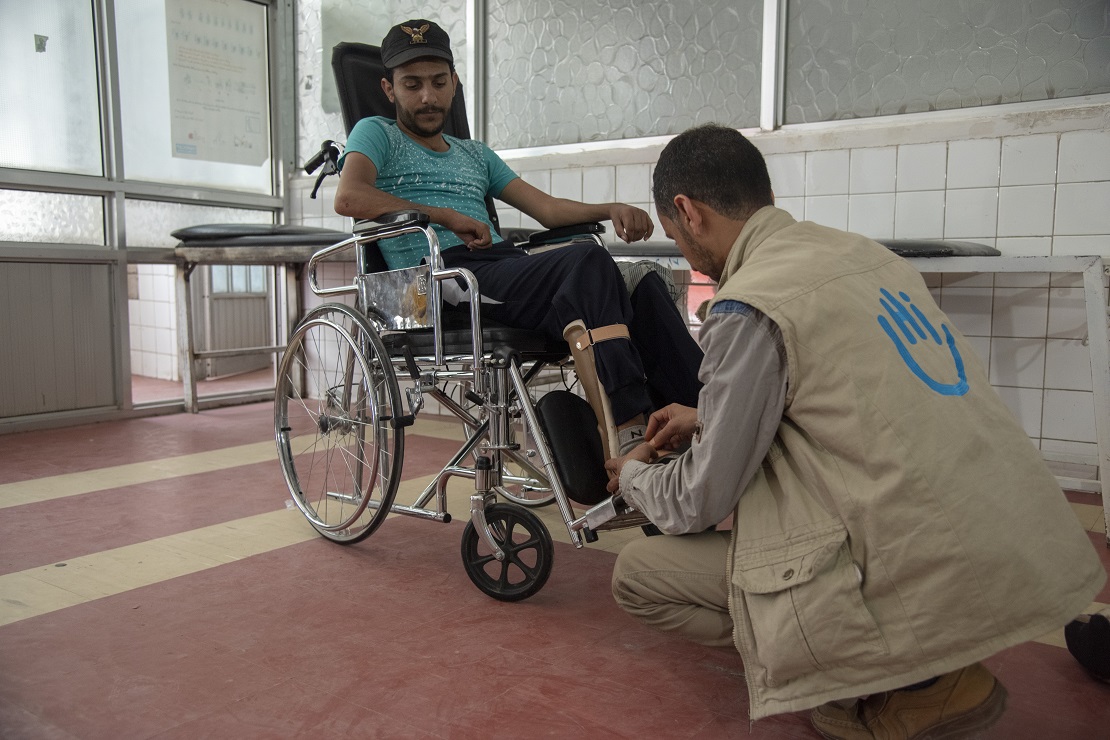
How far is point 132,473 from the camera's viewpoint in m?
3.03

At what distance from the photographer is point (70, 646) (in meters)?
1.63

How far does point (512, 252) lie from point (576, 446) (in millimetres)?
731

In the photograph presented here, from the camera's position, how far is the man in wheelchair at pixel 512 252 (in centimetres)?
168

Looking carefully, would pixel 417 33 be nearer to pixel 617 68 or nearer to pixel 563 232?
pixel 563 232

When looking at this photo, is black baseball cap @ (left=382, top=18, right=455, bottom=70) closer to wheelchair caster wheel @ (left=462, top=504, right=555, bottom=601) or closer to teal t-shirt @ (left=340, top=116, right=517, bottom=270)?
teal t-shirt @ (left=340, top=116, right=517, bottom=270)

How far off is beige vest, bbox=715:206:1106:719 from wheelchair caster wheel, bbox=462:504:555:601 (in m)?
0.67

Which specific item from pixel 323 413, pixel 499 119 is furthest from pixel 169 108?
pixel 323 413

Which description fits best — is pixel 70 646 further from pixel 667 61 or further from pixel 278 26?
pixel 278 26

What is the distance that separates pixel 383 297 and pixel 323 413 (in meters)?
0.36

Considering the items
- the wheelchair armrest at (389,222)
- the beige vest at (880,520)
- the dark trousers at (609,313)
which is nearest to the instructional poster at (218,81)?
the wheelchair armrest at (389,222)

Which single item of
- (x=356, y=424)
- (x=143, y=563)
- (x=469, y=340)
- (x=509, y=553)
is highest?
(x=469, y=340)

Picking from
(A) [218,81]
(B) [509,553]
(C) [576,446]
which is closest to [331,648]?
(B) [509,553]

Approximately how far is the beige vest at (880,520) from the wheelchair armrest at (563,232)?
1.04m

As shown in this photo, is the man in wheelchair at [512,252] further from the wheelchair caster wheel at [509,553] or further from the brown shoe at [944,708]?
the brown shoe at [944,708]
